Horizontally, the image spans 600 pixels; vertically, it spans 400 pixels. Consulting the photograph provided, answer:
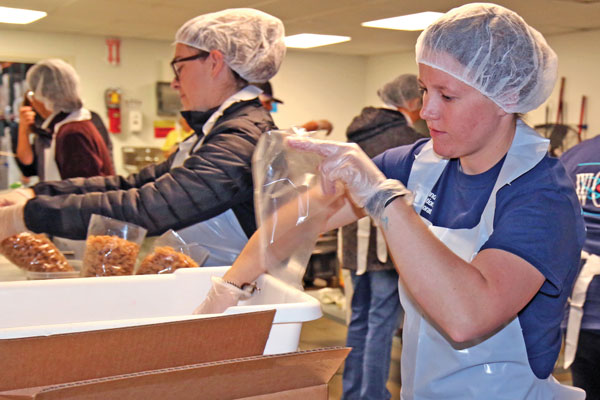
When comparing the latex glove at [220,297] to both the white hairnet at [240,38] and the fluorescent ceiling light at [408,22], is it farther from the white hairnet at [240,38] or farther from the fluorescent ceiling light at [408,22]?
the fluorescent ceiling light at [408,22]

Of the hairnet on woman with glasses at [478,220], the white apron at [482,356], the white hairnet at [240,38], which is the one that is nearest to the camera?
the hairnet on woman with glasses at [478,220]

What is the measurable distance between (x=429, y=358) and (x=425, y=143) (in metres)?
0.46

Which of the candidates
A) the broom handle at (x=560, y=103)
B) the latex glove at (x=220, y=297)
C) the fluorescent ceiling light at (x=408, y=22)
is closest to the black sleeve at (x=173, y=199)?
the latex glove at (x=220, y=297)

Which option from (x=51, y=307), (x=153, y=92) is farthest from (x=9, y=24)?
(x=51, y=307)

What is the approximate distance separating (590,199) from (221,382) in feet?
5.67

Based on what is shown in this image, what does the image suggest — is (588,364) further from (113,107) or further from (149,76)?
(149,76)

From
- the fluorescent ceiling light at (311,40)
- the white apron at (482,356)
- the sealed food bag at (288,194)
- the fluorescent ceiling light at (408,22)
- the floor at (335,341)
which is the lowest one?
the floor at (335,341)

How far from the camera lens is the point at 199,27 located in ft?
6.45

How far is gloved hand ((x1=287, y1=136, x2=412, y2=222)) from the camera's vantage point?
1130 mm

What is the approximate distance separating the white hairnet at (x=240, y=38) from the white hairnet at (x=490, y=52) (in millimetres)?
779

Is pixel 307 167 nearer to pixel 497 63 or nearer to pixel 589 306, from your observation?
pixel 497 63

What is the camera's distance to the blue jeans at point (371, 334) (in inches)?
119

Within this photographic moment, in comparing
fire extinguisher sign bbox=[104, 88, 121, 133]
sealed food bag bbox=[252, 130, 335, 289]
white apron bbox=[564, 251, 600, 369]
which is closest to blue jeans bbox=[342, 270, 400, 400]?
white apron bbox=[564, 251, 600, 369]

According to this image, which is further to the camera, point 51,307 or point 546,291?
point 51,307
